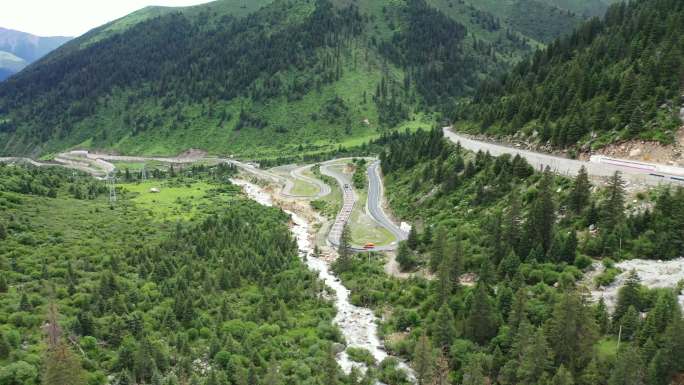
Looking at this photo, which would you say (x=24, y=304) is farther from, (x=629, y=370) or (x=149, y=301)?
(x=629, y=370)

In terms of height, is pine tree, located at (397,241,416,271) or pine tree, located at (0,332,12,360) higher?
pine tree, located at (0,332,12,360)

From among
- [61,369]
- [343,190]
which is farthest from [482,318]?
[343,190]

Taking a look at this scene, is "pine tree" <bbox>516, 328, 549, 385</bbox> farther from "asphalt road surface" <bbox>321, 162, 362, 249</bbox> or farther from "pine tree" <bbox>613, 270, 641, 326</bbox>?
"asphalt road surface" <bbox>321, 162, 362, 249</bbox>

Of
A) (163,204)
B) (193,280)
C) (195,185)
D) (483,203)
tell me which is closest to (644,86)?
(483,203)

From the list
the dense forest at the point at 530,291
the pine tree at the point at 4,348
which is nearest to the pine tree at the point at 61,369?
the pine tree at the point at 4,348

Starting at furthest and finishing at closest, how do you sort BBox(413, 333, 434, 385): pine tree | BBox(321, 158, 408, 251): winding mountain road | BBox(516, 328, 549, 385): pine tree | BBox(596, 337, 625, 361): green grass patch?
1. BBox(321, 158, 408, 251): winding mountain road
2. BBox(413, 333, 434, 385): pine tree
3. BBox(516, 328, 549, 385): pine tree
4. BBox(596, 337, 625, 361): green grass patch

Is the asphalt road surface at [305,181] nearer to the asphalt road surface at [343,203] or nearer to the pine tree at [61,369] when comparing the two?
the asphalt road surface at [343,203]

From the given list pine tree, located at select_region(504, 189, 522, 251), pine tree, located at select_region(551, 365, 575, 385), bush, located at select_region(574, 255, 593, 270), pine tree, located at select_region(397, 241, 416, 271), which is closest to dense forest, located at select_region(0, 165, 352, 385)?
pine tree, located at select_region(397, 241, 416, 271)
